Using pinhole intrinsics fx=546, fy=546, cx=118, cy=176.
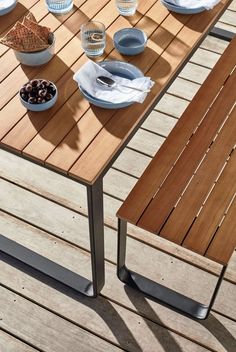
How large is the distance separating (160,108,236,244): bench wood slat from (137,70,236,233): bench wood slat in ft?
0.07

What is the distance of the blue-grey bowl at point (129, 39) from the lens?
2.04 m

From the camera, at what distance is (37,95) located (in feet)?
6.05

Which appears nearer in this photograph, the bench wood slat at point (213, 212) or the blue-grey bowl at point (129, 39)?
the bench wood slat at point (213, 212)

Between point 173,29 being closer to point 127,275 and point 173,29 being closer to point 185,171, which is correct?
point 185,171

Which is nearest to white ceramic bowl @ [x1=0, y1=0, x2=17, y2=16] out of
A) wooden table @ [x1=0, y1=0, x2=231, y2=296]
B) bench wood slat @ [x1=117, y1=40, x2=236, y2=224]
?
wooden table @ [x1=0, y1=0, x2=231, y2=296]

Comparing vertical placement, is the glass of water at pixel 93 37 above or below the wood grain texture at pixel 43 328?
above

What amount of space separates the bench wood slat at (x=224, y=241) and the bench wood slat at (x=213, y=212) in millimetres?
17

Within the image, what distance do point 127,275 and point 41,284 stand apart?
38 centimetres

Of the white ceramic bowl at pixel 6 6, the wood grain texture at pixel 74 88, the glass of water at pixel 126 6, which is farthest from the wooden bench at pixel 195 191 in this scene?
the white ceramic bowl at pixel 6 6

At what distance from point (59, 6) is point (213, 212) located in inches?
40.8

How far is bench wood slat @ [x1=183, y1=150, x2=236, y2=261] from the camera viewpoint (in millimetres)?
1842

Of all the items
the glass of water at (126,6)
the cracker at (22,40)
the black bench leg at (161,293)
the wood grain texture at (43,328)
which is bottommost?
the wood grain texture at (43,328)

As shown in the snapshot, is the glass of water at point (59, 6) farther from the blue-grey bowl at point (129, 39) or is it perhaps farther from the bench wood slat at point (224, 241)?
the bench wood slat at point (224, 241)

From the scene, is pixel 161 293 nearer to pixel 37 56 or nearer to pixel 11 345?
pixel 11 345
